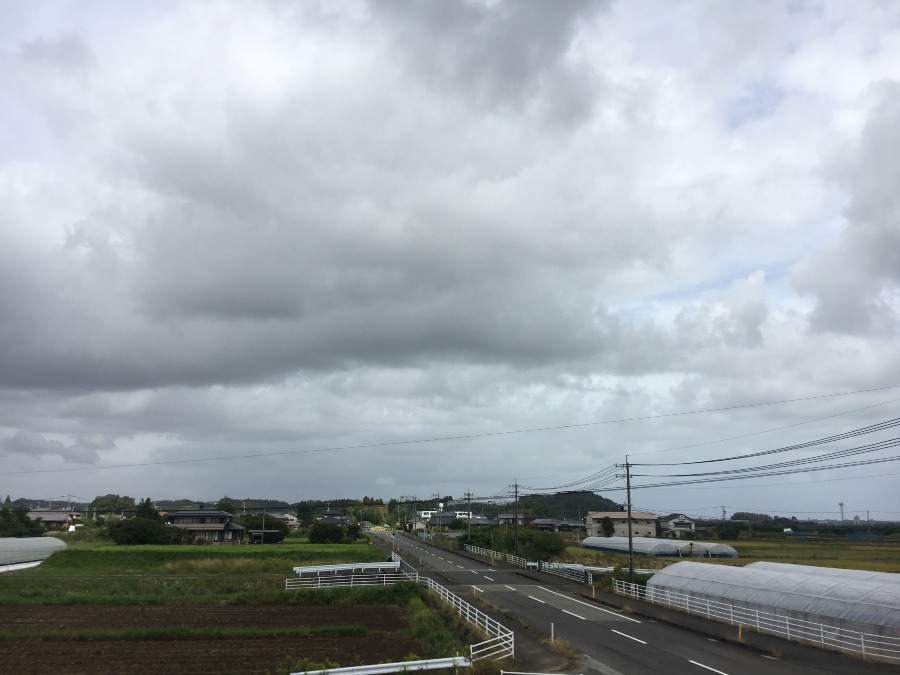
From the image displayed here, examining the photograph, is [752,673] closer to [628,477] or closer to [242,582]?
[628,477]

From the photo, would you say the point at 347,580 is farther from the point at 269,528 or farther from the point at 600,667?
the point at 269,528

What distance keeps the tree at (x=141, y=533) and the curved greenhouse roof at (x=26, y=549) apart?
8.73m

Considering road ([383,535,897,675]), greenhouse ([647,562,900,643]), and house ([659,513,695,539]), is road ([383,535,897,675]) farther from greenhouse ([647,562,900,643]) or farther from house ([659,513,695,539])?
house ([659,513,695,539])

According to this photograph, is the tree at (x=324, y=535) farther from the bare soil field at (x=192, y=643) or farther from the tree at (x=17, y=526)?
the bare soil field at (x=192, y=643)

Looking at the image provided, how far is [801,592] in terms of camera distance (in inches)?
1134

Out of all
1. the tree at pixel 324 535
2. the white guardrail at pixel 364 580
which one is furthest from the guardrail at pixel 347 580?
the tree at pixel 324 535

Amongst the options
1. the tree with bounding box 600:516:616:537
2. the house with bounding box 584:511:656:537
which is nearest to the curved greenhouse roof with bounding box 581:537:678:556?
Result: the tree with bounding box 600:516:616:537

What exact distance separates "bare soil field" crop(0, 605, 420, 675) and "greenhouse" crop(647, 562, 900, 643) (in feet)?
51.3

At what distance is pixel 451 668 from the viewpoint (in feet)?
67.7

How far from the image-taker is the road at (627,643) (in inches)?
880

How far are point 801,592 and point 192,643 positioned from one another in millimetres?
26061

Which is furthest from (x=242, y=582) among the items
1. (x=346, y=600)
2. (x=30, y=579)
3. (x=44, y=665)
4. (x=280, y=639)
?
(x=44, y=665)

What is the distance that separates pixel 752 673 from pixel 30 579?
5637 centimetres

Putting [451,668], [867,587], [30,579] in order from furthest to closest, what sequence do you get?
[30,579], [867,587], [451,668]
